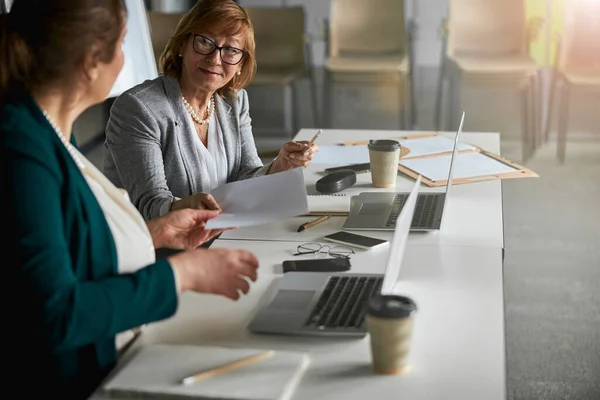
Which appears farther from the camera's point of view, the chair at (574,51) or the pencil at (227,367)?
the chair at (574,51)

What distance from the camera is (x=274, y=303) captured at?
4.77ft

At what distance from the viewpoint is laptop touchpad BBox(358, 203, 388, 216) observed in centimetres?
201

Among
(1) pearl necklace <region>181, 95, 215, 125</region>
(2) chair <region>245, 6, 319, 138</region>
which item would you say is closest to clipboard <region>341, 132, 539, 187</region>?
(1) pearl necklace <region>181, 95, 215, 125</region>

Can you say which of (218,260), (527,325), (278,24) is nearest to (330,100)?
(278,24)

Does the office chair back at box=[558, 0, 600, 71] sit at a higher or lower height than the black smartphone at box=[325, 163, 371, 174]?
lower

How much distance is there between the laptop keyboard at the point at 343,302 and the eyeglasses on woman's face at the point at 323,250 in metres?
0.21

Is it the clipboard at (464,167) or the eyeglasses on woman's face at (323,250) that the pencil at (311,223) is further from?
the clipboard at (464,167)

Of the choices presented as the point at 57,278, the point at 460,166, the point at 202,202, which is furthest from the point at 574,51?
the point at 57,278

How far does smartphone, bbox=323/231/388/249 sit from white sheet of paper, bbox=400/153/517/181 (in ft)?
1.90

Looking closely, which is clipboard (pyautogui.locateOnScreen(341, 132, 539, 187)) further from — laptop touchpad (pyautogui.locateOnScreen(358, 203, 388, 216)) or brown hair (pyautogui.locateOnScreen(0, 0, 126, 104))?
brown hair (pyautogui.locateOnScreen(0, 0, 126, 104))

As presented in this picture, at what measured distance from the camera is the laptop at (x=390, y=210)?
6.30 feet

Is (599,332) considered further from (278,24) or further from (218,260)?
(278,24)

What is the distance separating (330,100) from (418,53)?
1033mm

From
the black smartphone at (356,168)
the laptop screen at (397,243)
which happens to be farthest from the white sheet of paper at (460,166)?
the laptop screen at (397,243)
